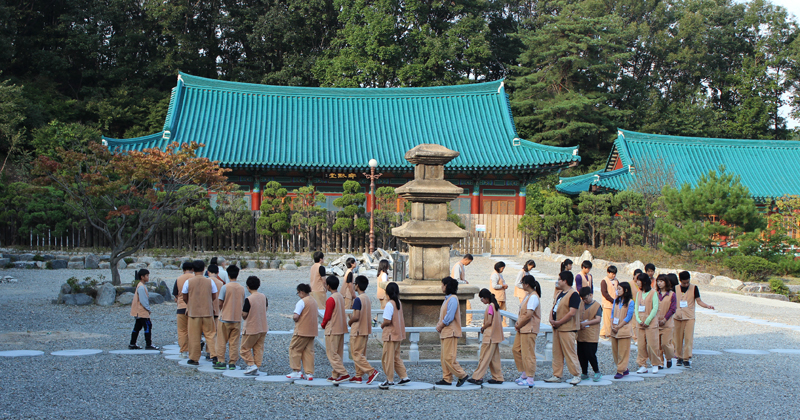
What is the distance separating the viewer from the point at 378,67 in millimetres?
34844

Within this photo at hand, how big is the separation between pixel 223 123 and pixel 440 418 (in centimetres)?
2260

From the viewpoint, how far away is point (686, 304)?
8.15 m

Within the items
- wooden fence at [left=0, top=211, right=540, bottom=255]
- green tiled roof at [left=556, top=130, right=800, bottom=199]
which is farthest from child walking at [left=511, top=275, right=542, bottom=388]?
green tiled roof at [left=556, top=130, right=800, bottom=199]

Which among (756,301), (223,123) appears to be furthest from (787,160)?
(223,123)

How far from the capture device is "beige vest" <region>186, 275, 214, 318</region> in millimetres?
7570

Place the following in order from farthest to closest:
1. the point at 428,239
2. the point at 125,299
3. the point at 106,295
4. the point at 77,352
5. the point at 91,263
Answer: the point at 91,263, the point at 125,299, the point at 106,295, the point at 428,239, the point at 77,352

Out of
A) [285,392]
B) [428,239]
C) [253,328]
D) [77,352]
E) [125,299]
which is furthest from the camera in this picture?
[125,299]

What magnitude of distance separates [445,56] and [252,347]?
30.8 metres

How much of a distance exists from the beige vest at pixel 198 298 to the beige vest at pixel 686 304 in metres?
5.77

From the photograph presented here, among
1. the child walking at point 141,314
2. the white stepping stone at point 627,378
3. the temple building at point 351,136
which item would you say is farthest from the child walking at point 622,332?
the temple building at point 351,136

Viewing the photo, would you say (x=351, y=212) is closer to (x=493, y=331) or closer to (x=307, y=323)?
(x=307, y=323)

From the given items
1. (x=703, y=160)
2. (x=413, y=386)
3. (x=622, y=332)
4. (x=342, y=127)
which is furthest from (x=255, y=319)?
(x=703, y=160)

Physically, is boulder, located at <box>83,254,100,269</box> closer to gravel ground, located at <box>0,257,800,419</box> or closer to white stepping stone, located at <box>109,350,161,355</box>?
gravel ground, located at <box>0,257,800,419</box>

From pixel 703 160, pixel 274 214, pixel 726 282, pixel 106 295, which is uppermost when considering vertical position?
pixel 703 160
